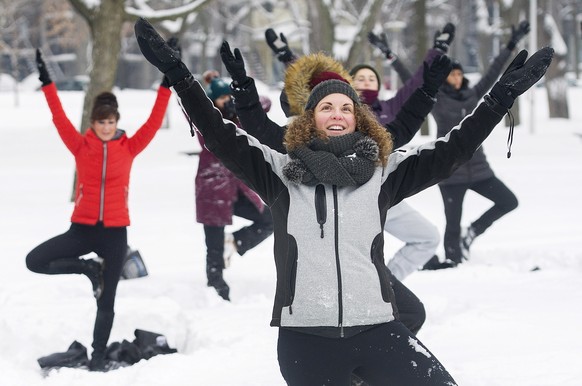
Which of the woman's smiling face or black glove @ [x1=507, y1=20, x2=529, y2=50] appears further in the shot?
black glove @ [x1=507, y1=20, x2=529, y2=50]

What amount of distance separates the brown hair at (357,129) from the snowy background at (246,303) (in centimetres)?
179

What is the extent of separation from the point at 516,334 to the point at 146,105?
29.5m

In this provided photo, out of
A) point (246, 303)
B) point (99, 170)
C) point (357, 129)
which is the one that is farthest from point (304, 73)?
point (246, 303)

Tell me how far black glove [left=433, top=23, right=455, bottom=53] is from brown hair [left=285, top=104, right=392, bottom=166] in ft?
9.39

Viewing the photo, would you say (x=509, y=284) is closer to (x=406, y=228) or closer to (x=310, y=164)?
(x=406, y=228)

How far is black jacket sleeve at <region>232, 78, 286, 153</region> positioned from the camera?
3990mm

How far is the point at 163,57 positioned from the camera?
121 inches

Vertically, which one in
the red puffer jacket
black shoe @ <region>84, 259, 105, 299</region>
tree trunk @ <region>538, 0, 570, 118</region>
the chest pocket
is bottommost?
tree trunk @ <region>538, 0, 570, 118</region>

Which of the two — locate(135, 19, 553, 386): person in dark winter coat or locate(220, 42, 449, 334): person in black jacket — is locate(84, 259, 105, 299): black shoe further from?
locate(135, 19, 553, 386): person in dark winter coat

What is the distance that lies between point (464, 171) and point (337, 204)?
473cm

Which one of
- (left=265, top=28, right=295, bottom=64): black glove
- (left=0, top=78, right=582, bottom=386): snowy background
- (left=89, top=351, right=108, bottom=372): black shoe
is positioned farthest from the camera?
(left=265, top=28, right=295, bottom=64): black glove

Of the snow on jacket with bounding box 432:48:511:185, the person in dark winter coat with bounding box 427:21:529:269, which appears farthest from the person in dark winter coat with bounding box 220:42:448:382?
the snow on jacket with bounding box 432:48:511:185

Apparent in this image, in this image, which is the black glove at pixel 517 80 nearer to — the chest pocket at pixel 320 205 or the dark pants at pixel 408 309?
the chest pocket at pixel 320 205

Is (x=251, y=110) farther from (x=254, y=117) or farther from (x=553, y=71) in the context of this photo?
(x=553, y=71)
